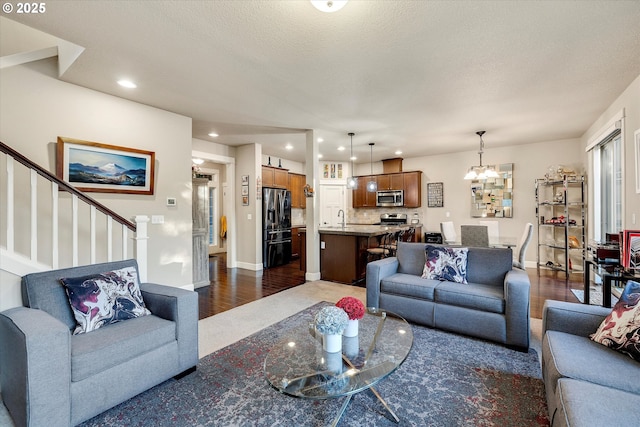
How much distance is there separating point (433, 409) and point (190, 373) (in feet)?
5.75

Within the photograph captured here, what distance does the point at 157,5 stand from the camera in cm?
196

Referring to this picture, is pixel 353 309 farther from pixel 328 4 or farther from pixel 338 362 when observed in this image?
pixel 328 4

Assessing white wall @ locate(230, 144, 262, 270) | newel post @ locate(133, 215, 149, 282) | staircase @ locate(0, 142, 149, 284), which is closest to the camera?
staircase @ locate(0, 142, 149, 284)

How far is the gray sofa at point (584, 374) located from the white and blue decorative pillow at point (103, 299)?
8.57 feet

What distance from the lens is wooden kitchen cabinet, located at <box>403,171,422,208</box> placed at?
7305mm

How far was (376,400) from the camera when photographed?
1859 mm

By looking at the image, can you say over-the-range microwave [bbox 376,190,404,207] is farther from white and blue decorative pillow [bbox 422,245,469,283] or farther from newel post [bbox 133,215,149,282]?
newel post [bbox 133,215,149,282]

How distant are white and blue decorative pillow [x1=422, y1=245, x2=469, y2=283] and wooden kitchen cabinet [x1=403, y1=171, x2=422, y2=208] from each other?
4.12 meters

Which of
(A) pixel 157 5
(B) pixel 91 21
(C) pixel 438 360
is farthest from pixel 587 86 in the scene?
(B) pixel 91 21

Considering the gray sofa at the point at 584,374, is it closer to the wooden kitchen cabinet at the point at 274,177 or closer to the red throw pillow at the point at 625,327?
the red throw pillow at the point at 625,327

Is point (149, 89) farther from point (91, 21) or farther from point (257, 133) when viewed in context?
point (257, 133)

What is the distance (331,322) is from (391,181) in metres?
6.46

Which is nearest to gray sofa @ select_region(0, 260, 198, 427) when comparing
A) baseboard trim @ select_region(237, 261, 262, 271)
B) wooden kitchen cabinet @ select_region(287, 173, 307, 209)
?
baseboard trim @ select_region(237, 261, 262, 271)

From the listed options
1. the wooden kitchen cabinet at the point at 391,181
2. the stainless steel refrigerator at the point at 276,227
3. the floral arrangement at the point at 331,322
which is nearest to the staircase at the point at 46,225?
the floral arrangement at the point at 331,322
